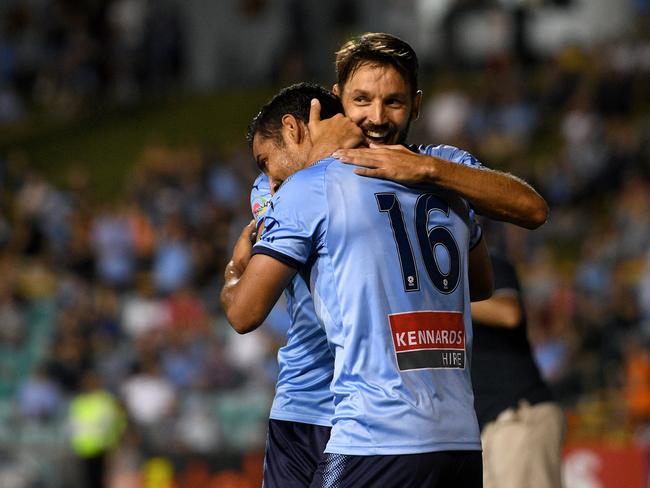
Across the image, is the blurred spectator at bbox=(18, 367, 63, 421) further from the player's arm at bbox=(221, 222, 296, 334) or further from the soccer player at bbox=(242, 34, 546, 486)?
the player's arm at bbox=(221, 222, 296, 334)

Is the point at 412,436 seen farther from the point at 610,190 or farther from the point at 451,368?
the point at 610,190

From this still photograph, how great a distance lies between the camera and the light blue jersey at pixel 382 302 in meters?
3.32

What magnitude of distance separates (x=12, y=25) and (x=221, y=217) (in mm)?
9471

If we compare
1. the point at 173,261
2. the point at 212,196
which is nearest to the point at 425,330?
the point at 173,261

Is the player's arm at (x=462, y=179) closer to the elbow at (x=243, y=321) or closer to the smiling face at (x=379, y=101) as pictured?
the smiling face at (x=379, y=101)

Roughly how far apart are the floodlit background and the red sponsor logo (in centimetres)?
652

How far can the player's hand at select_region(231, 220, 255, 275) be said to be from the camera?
4000 millimetres

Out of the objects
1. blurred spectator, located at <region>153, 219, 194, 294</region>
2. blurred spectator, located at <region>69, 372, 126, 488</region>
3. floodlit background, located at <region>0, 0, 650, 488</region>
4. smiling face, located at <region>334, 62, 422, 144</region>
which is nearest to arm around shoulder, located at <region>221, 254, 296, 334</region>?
smiling face, located at <region>334, 62, 422, 144</region>

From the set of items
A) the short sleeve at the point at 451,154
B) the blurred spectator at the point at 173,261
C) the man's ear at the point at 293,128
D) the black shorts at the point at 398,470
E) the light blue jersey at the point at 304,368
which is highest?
the blurred spectator at the point at 173,261

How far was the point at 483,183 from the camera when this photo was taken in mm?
3607

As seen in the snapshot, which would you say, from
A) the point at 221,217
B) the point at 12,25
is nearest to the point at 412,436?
the point at 221,217

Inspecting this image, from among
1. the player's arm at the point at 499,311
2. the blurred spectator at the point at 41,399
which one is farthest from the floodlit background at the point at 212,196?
the player's arm at the point at 499,311

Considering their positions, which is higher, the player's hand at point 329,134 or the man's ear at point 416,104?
the man's ear at point 416,104

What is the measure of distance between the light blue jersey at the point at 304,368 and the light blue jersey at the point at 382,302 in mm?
389
